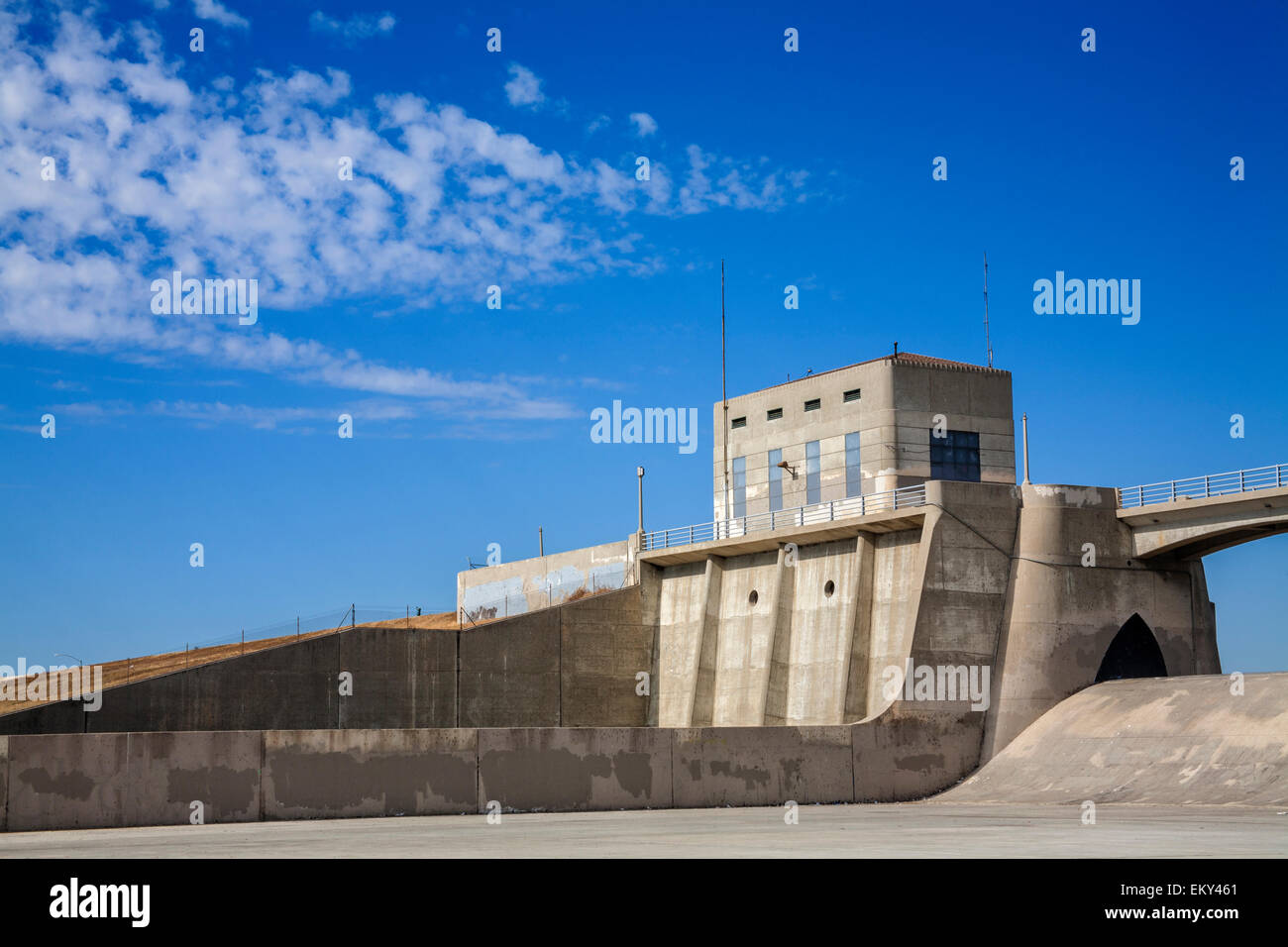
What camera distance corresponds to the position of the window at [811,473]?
187ft

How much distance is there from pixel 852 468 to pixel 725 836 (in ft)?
119

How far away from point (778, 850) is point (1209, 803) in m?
16.4

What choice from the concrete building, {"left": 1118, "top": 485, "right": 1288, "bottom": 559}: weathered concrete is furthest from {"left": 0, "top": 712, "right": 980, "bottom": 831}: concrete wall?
the concrete building

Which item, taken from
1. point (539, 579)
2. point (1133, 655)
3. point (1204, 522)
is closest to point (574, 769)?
point (1133, 655)

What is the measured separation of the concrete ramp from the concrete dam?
0.08 meters

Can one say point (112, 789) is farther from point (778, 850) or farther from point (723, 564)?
point (723, 564)

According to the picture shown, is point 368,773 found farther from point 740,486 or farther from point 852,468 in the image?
point 740,486

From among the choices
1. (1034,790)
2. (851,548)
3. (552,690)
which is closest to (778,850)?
(1034,790)

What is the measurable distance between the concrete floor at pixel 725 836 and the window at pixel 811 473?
2805cm

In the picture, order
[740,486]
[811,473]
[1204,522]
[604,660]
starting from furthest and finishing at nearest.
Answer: [740,486]
[811,473]
[604,660]
[1204,522]

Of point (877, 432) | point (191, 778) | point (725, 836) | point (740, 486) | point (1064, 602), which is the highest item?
point (877, 432)

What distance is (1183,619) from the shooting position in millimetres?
39344

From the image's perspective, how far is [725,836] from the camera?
20.1 m

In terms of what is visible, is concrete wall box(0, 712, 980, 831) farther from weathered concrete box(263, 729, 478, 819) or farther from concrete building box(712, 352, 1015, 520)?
concrete building box(712, 352, 1015, 520)
